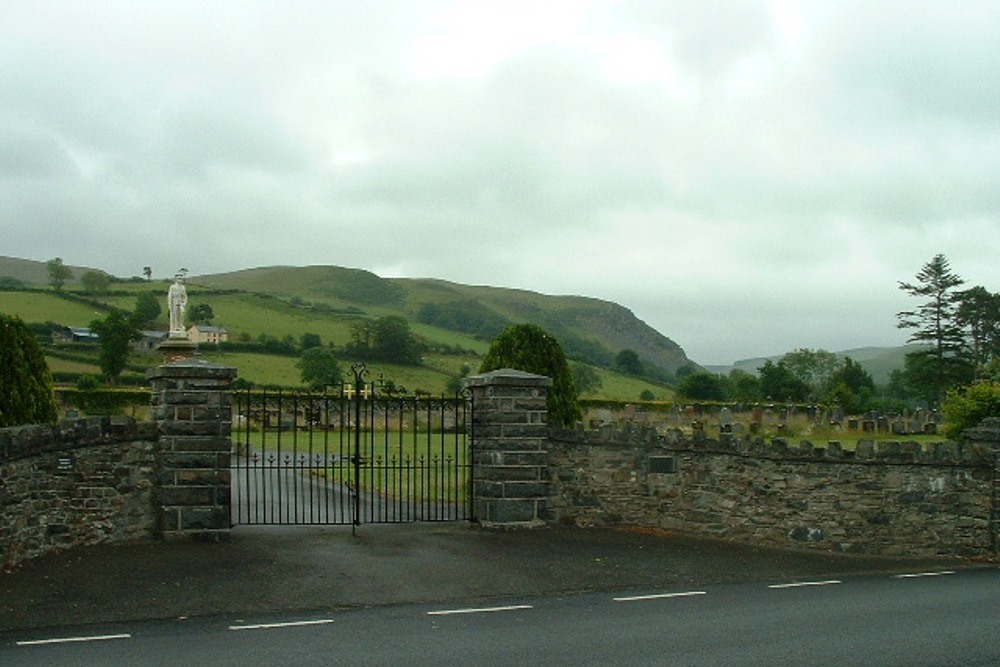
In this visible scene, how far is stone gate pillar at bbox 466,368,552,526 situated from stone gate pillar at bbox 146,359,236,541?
3.60 meters

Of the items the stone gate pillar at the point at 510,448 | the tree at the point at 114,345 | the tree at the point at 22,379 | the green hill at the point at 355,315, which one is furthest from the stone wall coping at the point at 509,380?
the tree at the point at 114,345

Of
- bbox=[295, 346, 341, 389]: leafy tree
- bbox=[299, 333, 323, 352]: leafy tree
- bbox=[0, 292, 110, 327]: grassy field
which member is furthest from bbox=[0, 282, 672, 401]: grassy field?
bbox=[299, 333, 323, 352]: leafy tree

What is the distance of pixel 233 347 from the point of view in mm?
62438

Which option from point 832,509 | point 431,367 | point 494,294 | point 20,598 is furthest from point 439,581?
point 494,294

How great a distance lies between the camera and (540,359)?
55.6 feet

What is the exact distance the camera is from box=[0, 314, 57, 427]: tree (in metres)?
11.7

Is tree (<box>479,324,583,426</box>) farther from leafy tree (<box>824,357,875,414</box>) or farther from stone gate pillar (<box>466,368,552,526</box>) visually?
leafy tree (<box>824,357,875,414</box>)

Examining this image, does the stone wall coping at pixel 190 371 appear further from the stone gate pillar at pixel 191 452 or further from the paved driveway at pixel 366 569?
the paved driveway at pixel 366 569

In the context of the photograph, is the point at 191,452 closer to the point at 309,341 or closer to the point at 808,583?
the point at 808,583

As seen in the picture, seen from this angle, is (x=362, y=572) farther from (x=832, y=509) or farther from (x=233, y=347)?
(x=233, y=347)

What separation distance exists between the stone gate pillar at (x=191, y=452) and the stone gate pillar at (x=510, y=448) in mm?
3597

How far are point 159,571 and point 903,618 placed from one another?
25.4 ft

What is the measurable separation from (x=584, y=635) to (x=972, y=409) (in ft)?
31.8

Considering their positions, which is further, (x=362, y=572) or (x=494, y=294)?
(x=494, y=294)
